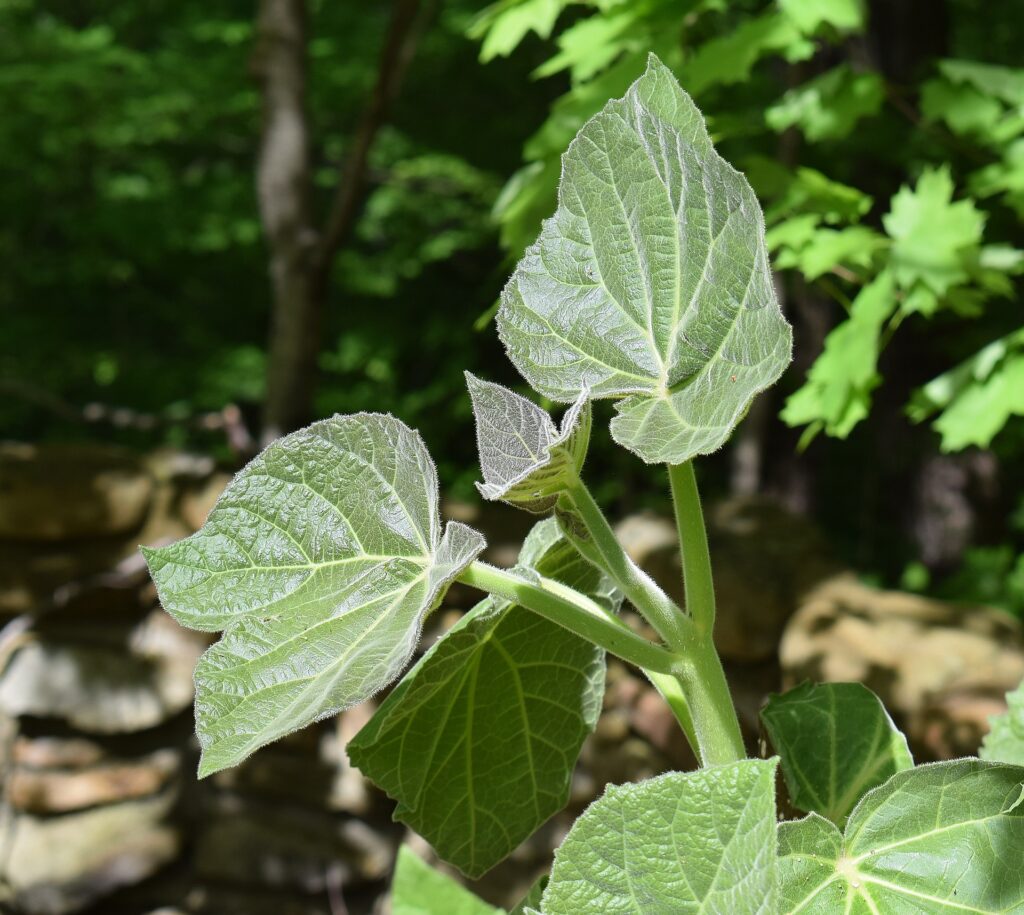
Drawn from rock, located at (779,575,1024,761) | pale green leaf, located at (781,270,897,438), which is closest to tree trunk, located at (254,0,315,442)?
rock, located at (779,575,1024,761)

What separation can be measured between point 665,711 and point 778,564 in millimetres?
443

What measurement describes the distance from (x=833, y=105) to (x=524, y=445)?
119 cm

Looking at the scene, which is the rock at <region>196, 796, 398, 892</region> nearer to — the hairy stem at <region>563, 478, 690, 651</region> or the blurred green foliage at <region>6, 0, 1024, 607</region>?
the blurred green foliage at <region>6, 0, 1024, 607</region>

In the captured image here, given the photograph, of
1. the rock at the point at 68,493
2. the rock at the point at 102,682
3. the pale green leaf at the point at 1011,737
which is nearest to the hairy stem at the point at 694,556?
the pale green leaf at the point at 1011,737

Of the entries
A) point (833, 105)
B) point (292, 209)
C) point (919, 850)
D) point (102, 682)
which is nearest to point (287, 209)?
point (292, 209)

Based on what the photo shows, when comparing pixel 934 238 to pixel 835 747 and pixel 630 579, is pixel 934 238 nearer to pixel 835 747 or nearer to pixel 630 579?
pixel 835 747

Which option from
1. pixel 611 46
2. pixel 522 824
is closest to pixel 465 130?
pixel 611 46

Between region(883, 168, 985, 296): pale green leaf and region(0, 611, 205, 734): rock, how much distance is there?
6.52 feet

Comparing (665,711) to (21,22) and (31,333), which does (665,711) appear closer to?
(31,333)

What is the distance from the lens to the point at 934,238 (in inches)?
52.7

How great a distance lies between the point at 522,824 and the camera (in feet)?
1.95

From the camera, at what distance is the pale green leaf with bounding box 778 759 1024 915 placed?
16.1 inches

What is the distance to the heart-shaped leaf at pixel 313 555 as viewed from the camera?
42 cm

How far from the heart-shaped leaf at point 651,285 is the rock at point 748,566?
6.15 ft
